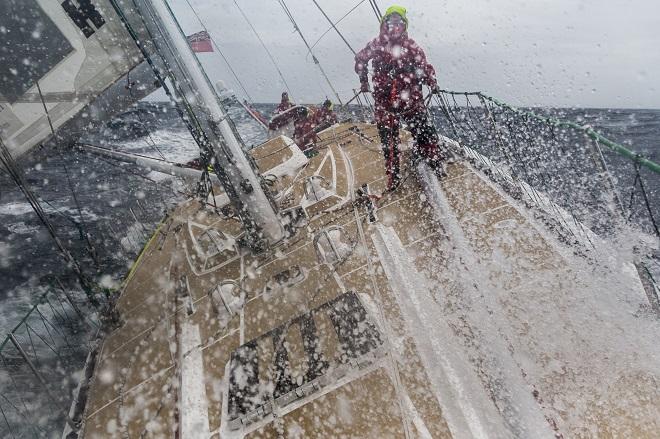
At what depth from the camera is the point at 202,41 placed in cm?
1747

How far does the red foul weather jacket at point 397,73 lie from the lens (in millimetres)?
5973

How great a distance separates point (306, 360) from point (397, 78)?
14.7 feet

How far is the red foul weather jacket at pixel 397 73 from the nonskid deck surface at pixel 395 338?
133 centimetres

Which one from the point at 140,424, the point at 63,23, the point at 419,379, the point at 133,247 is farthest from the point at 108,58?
the point at 133,247

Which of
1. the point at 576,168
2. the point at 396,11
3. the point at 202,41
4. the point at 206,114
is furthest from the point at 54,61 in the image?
the point at 202,41

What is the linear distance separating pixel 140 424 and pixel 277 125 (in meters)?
12.7

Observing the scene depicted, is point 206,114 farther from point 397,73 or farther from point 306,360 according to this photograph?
point 306,360

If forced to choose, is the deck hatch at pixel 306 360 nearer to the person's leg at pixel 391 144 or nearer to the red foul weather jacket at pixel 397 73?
the person's leg at pixel 391 144

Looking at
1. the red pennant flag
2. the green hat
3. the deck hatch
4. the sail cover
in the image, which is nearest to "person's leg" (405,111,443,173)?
the green hat

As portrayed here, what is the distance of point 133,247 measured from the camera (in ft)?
46.1

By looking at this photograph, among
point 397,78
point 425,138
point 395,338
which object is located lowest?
point 395,338

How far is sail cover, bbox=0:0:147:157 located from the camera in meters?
6.16

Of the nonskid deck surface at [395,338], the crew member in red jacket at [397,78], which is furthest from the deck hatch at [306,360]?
the crew member in red jacket at [397,78]

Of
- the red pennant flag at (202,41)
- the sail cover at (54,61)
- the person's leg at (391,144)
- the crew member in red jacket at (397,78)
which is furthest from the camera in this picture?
the red pennant flag at (202,41)
